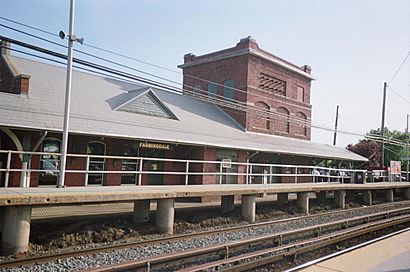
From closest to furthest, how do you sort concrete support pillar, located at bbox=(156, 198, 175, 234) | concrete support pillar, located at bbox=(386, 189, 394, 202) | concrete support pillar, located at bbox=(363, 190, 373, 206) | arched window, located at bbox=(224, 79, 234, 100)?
concrete support pillar, located at bbox=(156, 198, 175, 234), concrete support pillar, located at bbox=(363, 190, 373, 206), concrete support pillar, located at bbox=(386, 189, 394, 202), arched window, located at bbox=(224, 79, 234, 100)

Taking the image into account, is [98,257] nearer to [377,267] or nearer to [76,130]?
[377,267]

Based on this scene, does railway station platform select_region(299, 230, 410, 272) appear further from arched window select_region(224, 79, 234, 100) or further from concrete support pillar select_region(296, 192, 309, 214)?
arched window select_region(224, 79, 234, 100)

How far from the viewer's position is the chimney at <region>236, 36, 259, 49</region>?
27.7m

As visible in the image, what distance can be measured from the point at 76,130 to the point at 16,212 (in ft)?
21.6

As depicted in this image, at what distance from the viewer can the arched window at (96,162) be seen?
646 inches

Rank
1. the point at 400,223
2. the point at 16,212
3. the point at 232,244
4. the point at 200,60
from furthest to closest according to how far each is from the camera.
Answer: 1. the point at 200,60
2. the point at 400,223
3. the point at 232,244
4. the point at 16,212

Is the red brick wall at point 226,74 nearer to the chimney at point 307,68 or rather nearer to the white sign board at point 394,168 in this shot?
the chimney at point 307,68

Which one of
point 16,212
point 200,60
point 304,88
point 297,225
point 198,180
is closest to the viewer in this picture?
point 16,212

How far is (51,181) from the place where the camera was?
51.5ft

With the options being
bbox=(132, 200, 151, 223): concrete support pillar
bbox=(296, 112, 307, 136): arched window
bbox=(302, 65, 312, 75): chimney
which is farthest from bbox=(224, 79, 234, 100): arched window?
bbox=(132, 200, 151, 223): concrete support pillar

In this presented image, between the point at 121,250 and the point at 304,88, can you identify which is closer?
the point at 121,250

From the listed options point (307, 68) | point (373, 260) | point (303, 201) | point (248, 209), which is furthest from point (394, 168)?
point (373, 260)

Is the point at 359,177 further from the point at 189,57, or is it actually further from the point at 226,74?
the point at 189,57

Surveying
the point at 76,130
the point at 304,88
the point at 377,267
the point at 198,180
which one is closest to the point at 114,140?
the point at 76,130
